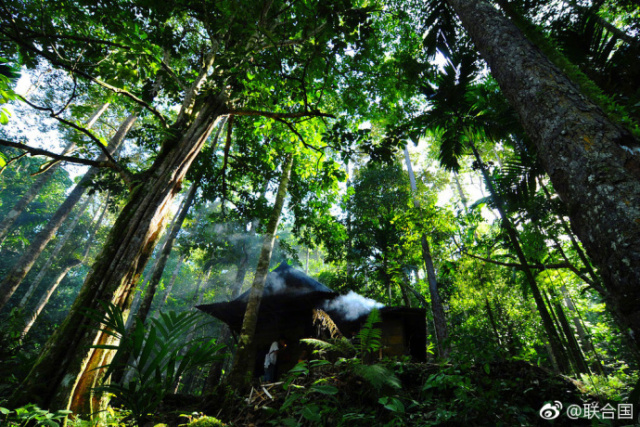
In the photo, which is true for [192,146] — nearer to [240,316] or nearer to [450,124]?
[450,124]

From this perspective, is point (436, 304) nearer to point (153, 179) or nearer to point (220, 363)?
point (220, 363)

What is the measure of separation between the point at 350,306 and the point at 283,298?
2506 mm

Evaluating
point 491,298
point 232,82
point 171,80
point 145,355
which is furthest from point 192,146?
point 491,298

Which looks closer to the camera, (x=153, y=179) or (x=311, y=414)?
(x=311, y=414)

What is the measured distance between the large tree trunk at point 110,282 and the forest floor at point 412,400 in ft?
4.06

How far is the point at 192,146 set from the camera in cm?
428

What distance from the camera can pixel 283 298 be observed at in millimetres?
8930

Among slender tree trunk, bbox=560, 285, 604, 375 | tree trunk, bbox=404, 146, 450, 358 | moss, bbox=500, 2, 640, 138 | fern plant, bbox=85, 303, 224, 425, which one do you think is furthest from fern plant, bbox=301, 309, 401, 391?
tree trunk, bbox=404, 146, 450, 358

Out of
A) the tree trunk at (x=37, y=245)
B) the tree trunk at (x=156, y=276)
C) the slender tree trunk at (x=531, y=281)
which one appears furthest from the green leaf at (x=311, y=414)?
the tree trunk at (x=37, y=245)

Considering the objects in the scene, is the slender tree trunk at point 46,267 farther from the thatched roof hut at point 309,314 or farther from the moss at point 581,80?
the moss at point 581,80

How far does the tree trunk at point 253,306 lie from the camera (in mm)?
5438

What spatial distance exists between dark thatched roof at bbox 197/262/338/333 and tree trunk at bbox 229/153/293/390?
7.08 feet

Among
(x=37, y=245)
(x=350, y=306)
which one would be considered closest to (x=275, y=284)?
(x=350, y=306)

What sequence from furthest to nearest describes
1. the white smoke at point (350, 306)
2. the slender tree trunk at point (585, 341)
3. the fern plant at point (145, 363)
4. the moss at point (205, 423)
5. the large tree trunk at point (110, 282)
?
the white smoke at point (350, 306)
the slender tree trunk at point (585, 341)
the moss at point (205, 423)
the large tree trunk at point (110, 282)
the fern plant at point (145, 363)
